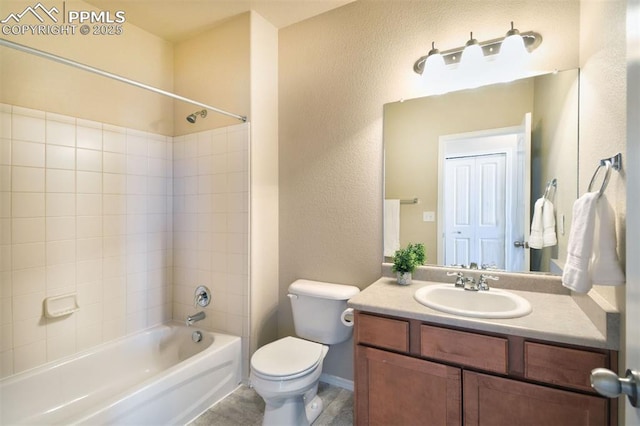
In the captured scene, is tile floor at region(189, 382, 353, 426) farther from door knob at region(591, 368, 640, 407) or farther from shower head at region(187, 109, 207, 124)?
shower head at region(187, 109, 207, 124)

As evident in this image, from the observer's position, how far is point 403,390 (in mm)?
1355

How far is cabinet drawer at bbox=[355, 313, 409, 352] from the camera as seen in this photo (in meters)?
1.35

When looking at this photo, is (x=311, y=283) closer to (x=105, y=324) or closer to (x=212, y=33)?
(x=105, y=324)

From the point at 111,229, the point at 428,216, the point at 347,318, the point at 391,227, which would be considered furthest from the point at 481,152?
the point at 111,229

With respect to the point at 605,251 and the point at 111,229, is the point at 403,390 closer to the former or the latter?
the point at 605,251

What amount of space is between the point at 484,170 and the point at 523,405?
44.0 inches

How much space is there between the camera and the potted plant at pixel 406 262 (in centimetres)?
171

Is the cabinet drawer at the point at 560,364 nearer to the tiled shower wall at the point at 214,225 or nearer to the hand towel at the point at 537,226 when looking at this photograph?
the hand towel at the point at 537,226

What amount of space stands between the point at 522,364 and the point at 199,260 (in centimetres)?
211

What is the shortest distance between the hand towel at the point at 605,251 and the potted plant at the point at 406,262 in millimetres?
804

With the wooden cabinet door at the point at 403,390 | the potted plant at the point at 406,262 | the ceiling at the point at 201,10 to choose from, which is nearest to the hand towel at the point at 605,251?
the wooden cabinet door at the point at 403,390

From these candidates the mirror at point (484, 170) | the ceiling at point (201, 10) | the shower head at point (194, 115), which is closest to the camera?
the mirror at point (484, 170)

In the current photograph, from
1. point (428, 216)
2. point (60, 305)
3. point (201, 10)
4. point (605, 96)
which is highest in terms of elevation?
point (201, 10)

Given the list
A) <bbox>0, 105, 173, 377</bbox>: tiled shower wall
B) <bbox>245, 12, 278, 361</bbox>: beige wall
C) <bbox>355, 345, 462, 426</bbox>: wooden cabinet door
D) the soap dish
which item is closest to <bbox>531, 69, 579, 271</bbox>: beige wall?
<bbox>355, 345, 462, 426</bbox>: wooden cabinet door
